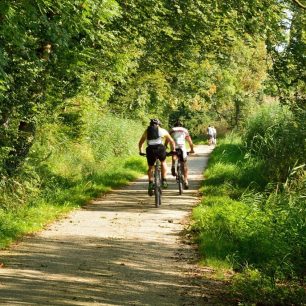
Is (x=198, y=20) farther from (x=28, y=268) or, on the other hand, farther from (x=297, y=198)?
(x=28, y=268)

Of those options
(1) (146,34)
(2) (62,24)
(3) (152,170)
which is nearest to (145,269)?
(2) (62,24)

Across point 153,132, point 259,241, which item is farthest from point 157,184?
point 259,241

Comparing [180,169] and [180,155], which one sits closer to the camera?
[180,169]

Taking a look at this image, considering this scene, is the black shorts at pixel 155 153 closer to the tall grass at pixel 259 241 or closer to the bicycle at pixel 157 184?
the bicycle at pixel 157 184

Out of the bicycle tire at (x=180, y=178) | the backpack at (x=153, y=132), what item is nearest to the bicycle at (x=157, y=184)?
the backpack at (x=153, y=132)

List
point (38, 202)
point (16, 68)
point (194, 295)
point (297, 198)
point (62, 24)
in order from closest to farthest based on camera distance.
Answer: point (194, 295) → point (62, 24) → point (297, 198) → point (16, 68) → point (38, 202)

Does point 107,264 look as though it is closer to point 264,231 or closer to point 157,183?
point 264,231

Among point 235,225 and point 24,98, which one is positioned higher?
point 24,98

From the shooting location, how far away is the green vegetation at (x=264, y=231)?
5809mm

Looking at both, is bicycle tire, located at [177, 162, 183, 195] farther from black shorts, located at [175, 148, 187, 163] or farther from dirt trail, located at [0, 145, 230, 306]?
dirt trail, located at [0, 145, 230, 306]

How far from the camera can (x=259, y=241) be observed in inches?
297

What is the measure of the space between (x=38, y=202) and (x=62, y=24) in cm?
436

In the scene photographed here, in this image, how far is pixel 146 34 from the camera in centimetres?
1284

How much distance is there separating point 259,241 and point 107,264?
2.32 meters
